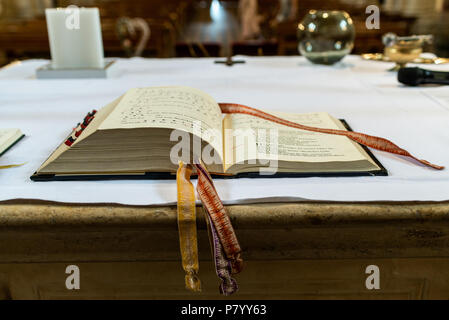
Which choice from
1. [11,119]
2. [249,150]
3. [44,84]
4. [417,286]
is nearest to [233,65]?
[44,84]

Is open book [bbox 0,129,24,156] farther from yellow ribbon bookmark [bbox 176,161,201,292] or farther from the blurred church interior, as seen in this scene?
the blurred church interior

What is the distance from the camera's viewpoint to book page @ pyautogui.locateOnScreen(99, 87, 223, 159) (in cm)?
77

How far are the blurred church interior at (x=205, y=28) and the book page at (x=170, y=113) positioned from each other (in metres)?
1.13

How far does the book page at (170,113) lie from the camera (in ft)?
2.54

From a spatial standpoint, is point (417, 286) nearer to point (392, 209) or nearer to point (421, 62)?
point (392, 209)

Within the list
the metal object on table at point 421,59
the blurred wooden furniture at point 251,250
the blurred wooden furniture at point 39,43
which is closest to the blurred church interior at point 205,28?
the blurred wooden furniture at point 39,43

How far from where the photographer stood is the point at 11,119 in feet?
3.76

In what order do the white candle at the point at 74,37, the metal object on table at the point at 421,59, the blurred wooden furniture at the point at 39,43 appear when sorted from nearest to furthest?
1. the white candle at the point at 74,37
2. the metal object on table at the point at 421,59
3. the blurred wooden furniture at the point at 39,43

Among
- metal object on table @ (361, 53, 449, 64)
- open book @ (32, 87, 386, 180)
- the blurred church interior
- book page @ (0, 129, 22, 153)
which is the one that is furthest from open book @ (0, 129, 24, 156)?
metal object on table @ (361, 53, 449, 64)

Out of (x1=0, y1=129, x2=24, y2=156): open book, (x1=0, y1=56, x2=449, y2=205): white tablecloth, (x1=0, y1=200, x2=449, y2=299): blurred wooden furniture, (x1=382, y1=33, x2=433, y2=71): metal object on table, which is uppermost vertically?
(x1=382, y1=33, x2=433, y2=71): metal object on table

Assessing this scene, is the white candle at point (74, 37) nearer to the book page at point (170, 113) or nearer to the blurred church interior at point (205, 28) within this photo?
the blurred church interior at point (205, 28)

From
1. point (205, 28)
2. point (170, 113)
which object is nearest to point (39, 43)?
point (170, 113)

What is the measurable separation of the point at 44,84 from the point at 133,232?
3.48 ft

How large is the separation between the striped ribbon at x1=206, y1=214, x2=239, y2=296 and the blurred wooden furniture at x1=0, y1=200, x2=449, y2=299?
0.04m
